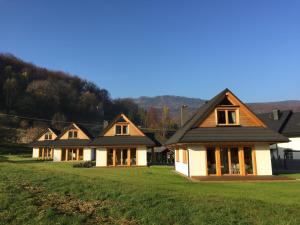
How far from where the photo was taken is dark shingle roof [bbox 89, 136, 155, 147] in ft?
107

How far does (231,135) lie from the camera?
2069 cm

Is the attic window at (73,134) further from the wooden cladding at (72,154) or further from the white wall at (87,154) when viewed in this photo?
the white wall at (87,154)

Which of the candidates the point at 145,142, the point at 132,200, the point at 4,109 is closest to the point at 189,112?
the point at 145,142

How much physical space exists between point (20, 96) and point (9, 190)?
4479 inches

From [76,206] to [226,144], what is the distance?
1433cm

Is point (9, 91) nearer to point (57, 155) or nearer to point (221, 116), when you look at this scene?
point (57, 155)

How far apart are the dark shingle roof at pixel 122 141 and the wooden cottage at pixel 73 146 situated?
37.6 feet

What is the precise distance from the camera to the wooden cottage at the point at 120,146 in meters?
32.9

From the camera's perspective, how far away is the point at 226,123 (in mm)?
22000

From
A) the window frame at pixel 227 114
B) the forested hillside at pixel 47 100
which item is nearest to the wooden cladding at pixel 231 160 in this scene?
the window frame at pixel 227 114

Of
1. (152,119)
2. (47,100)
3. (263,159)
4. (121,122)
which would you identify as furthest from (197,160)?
(47,100)

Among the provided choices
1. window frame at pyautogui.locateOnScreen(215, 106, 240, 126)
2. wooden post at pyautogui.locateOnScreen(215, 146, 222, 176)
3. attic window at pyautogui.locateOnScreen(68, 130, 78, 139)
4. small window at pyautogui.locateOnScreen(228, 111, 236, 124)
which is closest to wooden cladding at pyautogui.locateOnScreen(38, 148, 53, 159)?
attic window at pyautogui.locateOnScreen(68, 130, 78, 139)

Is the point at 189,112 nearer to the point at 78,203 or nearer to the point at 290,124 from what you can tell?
the point at 290,124

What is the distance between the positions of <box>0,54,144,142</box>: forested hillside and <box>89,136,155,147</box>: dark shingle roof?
61.3 metres
